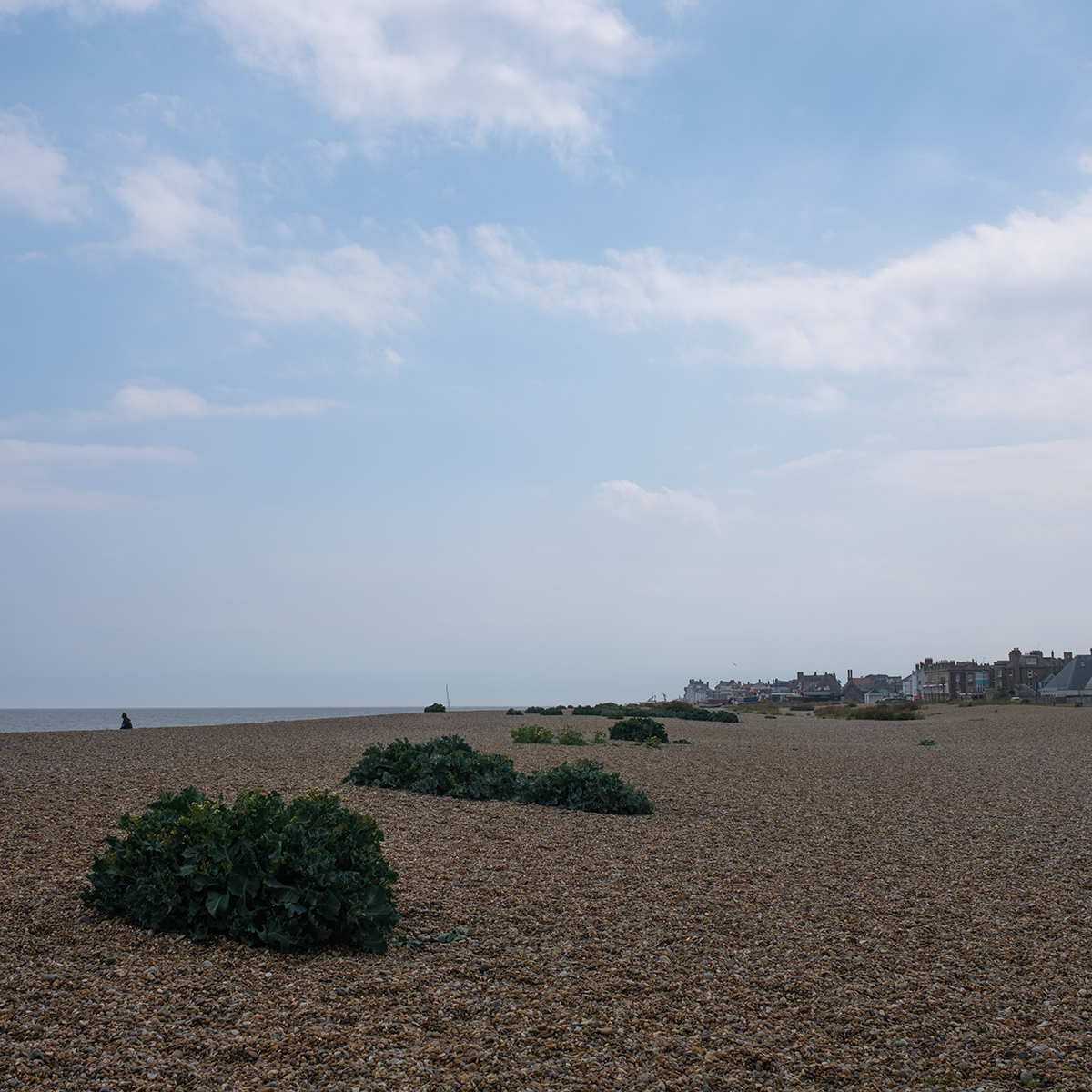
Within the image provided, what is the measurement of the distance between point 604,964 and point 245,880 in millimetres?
2196

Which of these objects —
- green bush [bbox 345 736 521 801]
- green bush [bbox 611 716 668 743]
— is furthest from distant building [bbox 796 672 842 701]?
green bush [bbox 345 736 521 801]

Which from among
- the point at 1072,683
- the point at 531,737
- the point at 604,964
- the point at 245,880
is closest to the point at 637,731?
the point at 531,737

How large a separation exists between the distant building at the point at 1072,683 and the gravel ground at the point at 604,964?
56.4 m

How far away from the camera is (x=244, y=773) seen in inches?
462

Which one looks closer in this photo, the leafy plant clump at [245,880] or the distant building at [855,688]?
the leafy plant clump at [245,880]

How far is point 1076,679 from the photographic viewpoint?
63125 mm

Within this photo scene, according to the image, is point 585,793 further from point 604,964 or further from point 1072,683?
point 1072,683

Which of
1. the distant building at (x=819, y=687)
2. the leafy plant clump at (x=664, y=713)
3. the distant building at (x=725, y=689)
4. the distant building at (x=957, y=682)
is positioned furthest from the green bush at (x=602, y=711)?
the distant building at (x=725, y=689)

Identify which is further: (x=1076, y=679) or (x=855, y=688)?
(x=855, y=688)

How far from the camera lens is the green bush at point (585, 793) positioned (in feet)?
33.3

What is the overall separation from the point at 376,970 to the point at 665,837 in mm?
4552

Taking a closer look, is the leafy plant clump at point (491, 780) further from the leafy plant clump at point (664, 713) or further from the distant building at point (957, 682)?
the distant building at point (957, 682)

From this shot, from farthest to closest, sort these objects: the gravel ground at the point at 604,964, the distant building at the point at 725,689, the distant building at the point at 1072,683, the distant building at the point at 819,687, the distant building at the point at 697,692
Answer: the distant building at the point at 725,689 < the distant building at the point at 697,692 < the distant building at the point at 819,687 < the distant building at the point at 1072,683 < the gravel ground at the point at 604,964

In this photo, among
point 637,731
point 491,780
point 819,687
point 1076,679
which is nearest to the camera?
point 491,780
